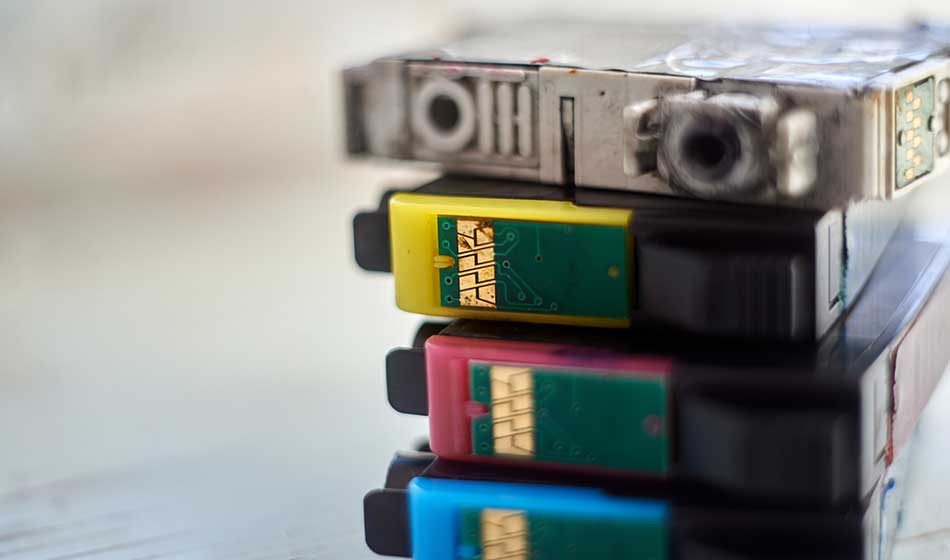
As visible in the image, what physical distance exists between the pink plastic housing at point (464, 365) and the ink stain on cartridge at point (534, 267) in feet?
0.10

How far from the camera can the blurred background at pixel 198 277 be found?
1.04m

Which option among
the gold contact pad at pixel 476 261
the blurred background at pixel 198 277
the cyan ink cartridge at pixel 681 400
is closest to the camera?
the cyan ink cartridge at pixel 681 400

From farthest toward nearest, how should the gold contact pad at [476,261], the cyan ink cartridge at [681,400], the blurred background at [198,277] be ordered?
the blurred background at [198,277]
the gold contact pad at [476,261]
the cyan ink cartridge at [681,400]

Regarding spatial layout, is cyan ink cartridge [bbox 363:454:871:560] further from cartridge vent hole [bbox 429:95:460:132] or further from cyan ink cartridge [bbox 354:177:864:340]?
cartridge vent hole [bbox 429:95:460:132]

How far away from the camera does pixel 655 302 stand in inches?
31.9

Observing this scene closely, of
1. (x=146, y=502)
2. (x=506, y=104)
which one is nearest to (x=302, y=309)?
(x=146, y=502)

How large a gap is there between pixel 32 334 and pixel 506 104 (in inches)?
25.9

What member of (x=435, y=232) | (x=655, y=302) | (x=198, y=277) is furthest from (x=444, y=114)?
(x=198, y=277)

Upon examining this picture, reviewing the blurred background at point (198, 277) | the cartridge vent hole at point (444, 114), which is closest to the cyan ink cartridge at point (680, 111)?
the cartridge vent hole at point (444, 114)

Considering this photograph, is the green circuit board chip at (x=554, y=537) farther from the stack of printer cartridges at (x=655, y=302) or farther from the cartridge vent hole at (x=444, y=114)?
the cartridge vent hole at (x=444, y=114)

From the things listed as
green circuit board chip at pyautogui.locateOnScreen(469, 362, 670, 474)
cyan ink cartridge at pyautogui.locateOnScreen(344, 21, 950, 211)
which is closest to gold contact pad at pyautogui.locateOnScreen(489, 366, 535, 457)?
green circuit board chip at pyautogui.locateOnScreen(469, 362, 670, 474)

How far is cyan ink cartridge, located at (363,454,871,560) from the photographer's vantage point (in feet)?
2.51

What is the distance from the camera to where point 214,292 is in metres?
1.44

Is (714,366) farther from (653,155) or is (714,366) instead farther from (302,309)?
(302,309)
